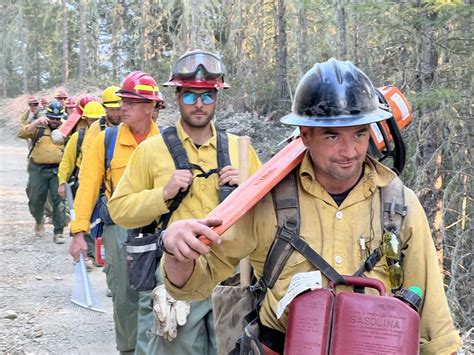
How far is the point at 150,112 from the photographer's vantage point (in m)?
5.52

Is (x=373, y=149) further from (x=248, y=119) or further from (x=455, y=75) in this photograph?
(x=248, y=119)

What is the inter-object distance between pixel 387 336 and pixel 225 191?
6.40 feet

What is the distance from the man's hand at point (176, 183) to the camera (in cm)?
387

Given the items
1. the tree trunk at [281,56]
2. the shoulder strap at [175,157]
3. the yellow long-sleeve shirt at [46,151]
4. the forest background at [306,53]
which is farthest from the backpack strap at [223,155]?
the tree trunk at [281,56]

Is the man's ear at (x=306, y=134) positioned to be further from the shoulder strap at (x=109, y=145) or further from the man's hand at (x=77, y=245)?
the man's hand at (x=77, y=245)

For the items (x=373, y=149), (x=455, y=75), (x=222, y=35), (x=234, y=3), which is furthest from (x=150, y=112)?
(x=222, y=35)

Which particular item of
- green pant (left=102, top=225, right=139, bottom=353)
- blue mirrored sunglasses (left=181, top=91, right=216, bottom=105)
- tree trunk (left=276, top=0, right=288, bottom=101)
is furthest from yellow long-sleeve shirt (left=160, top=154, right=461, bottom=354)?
tree trunk (left=276, top=0, right=288, bottom=101)

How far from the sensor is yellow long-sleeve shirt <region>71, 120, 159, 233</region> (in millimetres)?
5371

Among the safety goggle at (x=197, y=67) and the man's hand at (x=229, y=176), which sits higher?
the safety goggle at (x=197, y=67)

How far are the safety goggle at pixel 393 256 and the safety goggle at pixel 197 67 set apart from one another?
2.23 m

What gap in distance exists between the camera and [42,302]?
8203 mm

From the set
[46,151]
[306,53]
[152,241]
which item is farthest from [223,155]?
[306,53]

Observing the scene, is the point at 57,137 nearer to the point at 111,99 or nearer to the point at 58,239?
the point at 58,239

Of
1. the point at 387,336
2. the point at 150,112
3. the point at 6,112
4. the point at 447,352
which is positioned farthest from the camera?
the point at 6,112
